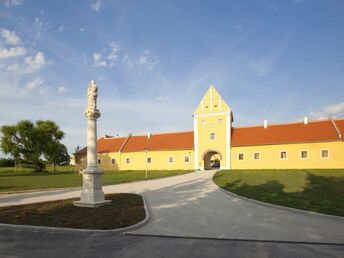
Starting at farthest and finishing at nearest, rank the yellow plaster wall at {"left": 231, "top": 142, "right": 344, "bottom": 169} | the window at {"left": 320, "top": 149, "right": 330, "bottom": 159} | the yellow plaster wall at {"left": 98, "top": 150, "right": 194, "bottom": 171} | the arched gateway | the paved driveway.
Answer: the yellow plaster wall at {"left": 98, "top": 150, "right": 194, "bottom": 171} < the arched gateway < the window at {"left": 320, "top": 149, "right": 330, "bottom": 159} < the yellow plaster wall at {"left": 231, "top": 142, "right": 344, "bottom": 169} < the paved driveway

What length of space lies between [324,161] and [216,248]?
35.6 m

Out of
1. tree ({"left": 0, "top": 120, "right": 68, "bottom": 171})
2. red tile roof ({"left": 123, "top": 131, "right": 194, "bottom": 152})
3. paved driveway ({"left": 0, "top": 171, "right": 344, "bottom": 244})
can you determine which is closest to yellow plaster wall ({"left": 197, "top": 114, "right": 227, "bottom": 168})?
red tile roof ({"left": 123, "top": 131, "right": 194, "bottom": 152})

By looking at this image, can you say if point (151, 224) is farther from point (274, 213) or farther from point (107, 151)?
point (107, 151)

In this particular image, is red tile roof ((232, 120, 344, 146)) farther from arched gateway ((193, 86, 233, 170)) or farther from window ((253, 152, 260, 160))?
arched gateway ((193, 86, 233, 170))

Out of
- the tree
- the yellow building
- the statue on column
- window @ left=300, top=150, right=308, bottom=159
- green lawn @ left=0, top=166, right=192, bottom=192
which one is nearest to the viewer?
the statue on column

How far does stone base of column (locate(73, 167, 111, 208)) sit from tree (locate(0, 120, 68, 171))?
4255 centimetres

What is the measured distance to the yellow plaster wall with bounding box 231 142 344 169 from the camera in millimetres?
37219

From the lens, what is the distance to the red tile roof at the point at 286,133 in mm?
38731

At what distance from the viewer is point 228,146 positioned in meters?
42.7

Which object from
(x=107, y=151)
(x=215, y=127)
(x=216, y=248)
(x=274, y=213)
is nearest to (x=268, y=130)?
(x=215, y=127)

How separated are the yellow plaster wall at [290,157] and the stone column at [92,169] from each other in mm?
31335

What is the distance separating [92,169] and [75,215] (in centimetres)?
264

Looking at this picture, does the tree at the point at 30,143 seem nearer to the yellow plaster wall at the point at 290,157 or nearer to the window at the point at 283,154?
the yellow plaster wall at the point at 290,157

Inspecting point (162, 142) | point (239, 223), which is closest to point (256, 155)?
point (162, 142)
